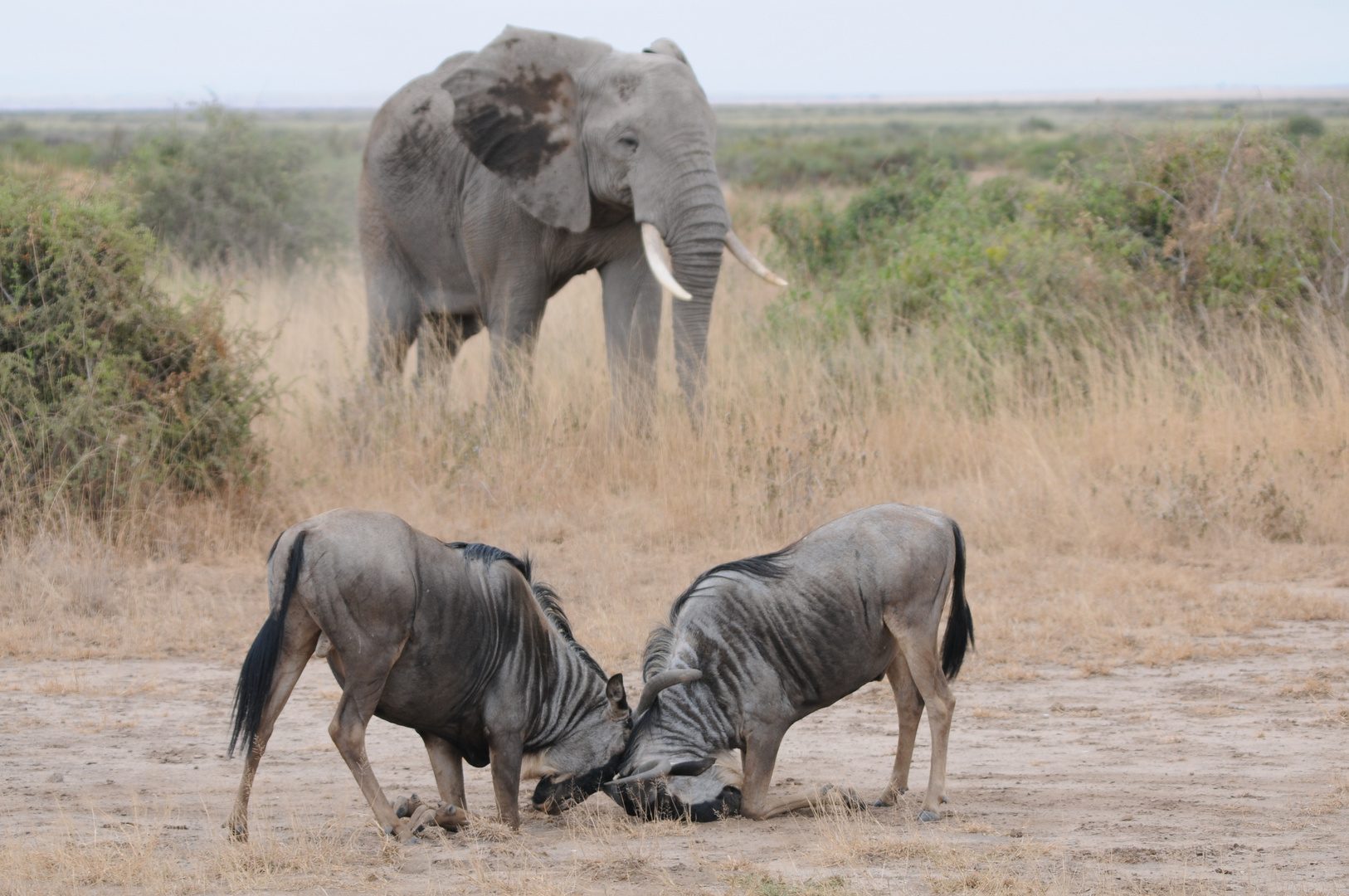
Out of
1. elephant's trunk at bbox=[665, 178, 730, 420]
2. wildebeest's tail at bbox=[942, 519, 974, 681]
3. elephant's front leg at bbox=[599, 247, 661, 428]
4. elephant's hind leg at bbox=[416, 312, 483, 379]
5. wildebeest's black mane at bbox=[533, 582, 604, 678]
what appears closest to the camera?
wildebeest's black mane at bbox=[533, 582, 604, 678]

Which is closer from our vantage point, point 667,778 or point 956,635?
point 667,778

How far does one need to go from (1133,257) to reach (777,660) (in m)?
8.38

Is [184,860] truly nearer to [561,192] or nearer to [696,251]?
[696,251]

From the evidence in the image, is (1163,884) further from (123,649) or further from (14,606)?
(14,606)

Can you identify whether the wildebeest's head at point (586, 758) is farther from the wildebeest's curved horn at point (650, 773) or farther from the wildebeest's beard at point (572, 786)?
the wildebeest's curved horn at point (650, 773)

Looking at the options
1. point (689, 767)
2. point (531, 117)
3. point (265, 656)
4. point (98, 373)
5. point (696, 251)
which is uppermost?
point (531, 117)

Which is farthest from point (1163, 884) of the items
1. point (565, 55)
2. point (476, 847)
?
point (565, 55)

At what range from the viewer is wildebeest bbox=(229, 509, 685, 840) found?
4.10 meters

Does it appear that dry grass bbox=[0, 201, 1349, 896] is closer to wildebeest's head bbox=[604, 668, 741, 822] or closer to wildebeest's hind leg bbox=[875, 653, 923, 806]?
wildebeest's head bbox=[604, 668, 741, 822]

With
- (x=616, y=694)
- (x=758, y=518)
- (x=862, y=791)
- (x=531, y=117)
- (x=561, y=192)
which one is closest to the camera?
(x=616, y=694)

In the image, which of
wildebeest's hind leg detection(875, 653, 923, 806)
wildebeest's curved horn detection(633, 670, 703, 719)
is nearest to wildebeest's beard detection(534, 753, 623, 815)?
wildebeest's curved horn detection(633, 670, 703, 719)

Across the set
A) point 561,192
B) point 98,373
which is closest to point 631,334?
point 561,192

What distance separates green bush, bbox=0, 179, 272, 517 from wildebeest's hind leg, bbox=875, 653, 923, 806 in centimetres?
504

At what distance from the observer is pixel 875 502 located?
8.77 meters
